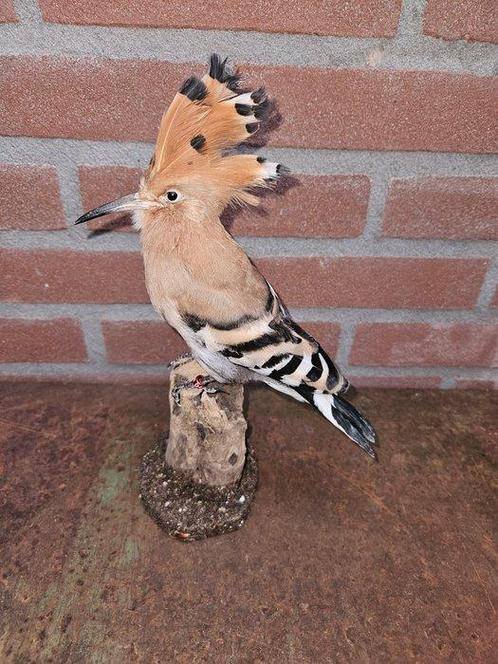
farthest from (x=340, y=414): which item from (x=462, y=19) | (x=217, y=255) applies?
(x=462, y=19)

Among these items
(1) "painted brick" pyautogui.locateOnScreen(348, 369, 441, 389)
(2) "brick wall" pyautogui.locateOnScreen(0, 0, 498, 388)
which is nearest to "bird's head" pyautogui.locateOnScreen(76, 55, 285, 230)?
(2) "brick wall" pyautogui.locateOnScreen(0, 0, 498, 388)

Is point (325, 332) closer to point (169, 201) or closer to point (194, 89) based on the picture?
point (169, 201)

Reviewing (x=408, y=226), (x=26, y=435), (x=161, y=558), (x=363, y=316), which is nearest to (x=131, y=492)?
(x=161, y=558)

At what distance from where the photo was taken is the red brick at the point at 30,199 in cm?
96

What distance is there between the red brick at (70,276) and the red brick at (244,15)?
0.43 meters

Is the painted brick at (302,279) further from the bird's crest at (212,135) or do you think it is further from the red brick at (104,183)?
the bird's crest at (212,135)

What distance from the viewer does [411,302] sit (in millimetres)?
1150

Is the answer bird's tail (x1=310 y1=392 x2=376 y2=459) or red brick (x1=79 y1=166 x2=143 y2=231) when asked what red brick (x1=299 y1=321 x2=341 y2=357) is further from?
red brick (x1=79 y1=166 x2=143 y2=231)

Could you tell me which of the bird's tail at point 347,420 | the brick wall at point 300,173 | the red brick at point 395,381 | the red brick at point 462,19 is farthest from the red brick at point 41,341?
the red brick at point 462,19

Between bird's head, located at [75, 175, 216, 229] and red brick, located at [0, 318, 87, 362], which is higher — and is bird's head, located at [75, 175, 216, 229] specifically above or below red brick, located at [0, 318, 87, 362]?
above

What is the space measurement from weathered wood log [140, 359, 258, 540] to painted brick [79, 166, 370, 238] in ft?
1.17

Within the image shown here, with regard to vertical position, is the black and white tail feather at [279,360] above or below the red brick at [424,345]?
above

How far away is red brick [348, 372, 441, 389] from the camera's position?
1.27m

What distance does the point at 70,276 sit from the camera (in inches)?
42.6
